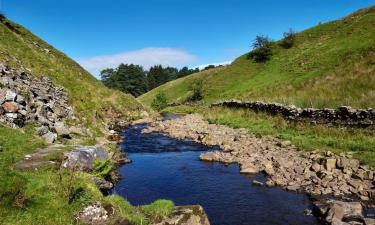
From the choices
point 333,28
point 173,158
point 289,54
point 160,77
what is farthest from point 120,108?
point 160,77

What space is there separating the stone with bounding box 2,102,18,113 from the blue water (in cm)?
712

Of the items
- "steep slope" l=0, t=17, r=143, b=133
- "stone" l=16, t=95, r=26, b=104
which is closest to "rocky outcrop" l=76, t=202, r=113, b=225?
"stone" l=16, t=95, r=26, b=104

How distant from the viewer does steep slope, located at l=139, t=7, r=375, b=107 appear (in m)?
38.0

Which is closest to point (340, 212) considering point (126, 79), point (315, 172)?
point (315, 172)

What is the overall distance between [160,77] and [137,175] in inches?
7071

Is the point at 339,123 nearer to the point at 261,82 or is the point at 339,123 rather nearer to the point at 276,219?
the point at 276,219

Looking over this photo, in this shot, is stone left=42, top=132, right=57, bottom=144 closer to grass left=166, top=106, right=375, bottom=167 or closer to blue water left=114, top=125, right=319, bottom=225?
blue water left=114, top=125, right=319, bottom=225

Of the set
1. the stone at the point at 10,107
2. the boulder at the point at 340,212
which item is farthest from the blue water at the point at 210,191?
the stone at the point at 10,107

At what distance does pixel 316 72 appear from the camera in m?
59.4

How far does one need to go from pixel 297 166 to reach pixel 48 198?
13.9m

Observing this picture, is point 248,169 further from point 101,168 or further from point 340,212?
point 101,168

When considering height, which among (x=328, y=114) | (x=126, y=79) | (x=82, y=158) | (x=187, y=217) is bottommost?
(x=187, y=217)

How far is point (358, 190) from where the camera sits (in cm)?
1552

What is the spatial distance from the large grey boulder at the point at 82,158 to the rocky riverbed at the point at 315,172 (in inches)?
354
